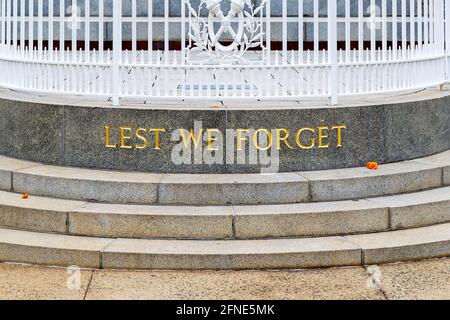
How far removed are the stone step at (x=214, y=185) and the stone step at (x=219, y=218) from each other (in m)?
0.13

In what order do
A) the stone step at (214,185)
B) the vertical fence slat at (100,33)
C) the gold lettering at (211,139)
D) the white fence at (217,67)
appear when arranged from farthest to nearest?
1. the vertical fence slat at (100,33)
2. the white fence at (217,67)
3. the gold lettering at (211,139)
4. the stone step at (214,185)

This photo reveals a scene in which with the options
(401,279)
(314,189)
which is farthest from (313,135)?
(401,279)

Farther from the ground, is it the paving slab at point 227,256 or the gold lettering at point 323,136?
the gold lettering at point 323,136

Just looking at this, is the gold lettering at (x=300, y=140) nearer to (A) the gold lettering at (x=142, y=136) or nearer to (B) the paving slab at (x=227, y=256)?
(B) the paving slab at (x=227, y=256)

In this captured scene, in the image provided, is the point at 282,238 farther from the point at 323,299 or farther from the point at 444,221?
the point at 444,221

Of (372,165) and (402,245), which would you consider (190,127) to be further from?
(402,245)

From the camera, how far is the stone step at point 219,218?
780 cm

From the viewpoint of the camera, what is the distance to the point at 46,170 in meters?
8.91

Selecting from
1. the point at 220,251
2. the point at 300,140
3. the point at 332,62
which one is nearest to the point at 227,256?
the point at 220,251

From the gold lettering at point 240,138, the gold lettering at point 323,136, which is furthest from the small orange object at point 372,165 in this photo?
the gold lettering at point 240,138

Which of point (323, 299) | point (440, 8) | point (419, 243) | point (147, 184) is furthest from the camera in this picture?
point (440, 8)

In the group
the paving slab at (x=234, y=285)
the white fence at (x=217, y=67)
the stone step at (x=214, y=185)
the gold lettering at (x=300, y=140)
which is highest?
the white fence at (x=217, y=67)

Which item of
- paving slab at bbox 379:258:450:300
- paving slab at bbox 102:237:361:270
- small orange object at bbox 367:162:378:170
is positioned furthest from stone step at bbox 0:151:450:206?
paving slab at bbox 379:258:450:300

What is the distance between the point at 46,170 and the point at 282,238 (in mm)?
2977
